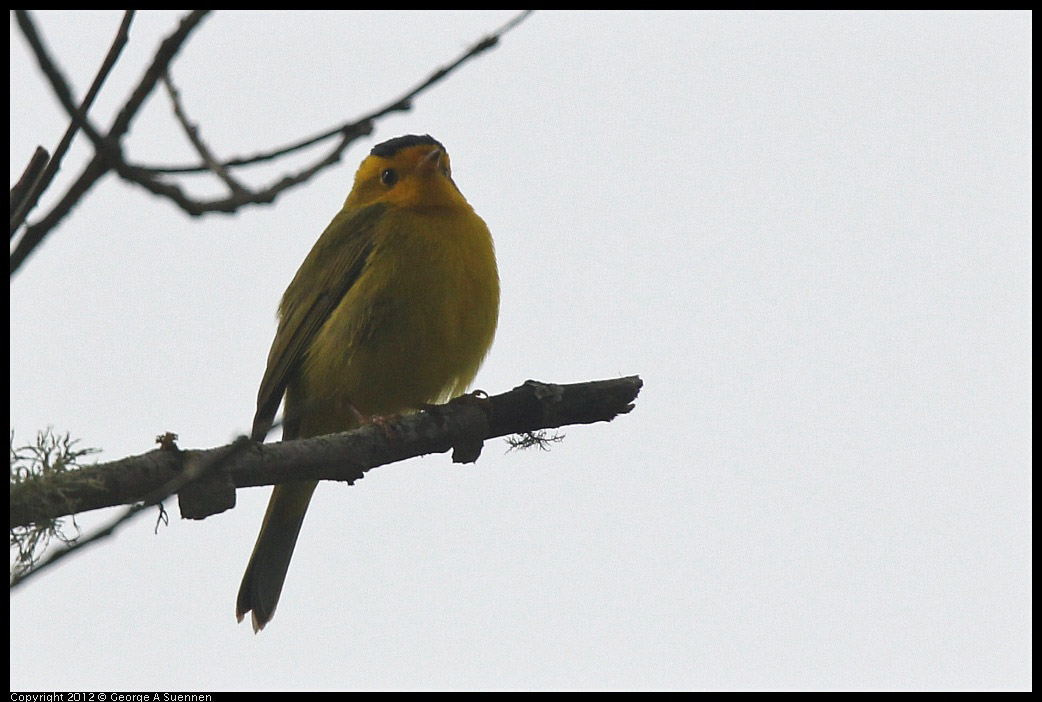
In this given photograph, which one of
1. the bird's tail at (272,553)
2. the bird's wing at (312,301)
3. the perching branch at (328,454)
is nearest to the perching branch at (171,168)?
the perching branch at (328,454)

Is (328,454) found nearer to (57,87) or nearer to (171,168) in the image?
(171,168)

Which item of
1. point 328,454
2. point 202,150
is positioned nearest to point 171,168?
point 202,150

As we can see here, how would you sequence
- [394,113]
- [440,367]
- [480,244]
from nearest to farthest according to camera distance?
1. [394,113]
2. [440,367]
3. [480,244]

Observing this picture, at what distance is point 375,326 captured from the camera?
5.42 meters

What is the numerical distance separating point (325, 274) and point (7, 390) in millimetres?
3414

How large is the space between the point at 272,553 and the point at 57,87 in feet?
15.5

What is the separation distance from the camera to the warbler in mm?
5434

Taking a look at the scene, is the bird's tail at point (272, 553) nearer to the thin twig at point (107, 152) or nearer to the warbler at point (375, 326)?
the warbler at point (375, 326)

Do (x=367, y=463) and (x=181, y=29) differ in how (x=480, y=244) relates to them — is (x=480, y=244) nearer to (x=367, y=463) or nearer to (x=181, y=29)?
(x=367, y=463)

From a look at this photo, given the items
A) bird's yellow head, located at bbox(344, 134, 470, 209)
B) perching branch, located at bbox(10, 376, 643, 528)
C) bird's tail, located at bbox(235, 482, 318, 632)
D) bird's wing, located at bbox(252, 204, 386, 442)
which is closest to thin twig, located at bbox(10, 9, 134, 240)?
perching branch, located at bbox(10, 376, 643, 528)

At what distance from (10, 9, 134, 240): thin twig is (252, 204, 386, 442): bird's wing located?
3.79 meters

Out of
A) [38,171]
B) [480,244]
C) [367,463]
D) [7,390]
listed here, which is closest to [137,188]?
[38,171]

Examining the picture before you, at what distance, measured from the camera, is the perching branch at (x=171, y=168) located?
153 cm

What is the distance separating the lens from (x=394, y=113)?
5.88 ft
